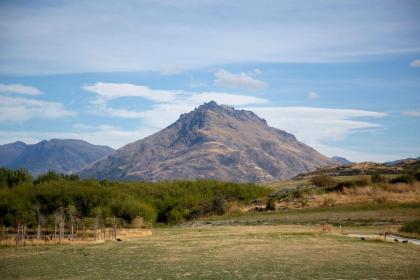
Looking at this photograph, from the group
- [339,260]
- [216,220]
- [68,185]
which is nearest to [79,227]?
[216,220]

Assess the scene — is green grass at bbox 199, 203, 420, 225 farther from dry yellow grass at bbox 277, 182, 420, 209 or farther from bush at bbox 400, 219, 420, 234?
bush at bbox 400, 219, 420, 234

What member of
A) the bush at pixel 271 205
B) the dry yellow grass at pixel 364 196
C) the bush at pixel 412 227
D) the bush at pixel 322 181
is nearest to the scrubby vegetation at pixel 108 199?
the bush at pixel 271 205

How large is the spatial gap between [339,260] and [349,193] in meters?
57.5

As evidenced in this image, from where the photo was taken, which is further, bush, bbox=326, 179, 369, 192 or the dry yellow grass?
bush, bbox=326, 179, 369, 192

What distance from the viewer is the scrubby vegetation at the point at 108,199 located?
264 ft

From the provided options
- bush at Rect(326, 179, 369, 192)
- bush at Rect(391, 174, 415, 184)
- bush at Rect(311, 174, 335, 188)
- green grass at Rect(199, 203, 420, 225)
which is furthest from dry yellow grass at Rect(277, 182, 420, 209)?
bush at Rect(311, 174, 335, 188)

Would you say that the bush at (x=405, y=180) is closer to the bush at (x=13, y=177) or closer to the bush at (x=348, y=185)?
the bush at (x=348, y=185)

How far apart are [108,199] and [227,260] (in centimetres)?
6247

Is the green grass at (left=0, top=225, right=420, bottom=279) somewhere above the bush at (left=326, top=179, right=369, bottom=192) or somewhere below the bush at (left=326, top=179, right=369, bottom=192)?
below

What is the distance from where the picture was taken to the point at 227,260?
28.9 meters

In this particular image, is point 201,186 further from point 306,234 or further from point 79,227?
point 306,234

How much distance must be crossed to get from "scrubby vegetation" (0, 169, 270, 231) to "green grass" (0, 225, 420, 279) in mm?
35513

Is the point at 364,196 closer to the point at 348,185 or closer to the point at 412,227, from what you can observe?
the point at 348,185

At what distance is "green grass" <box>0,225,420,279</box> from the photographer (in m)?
23.7
